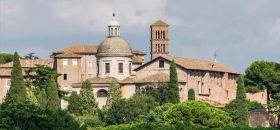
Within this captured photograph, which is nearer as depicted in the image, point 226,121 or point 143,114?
point 226,121

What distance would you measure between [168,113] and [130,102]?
11.1 m

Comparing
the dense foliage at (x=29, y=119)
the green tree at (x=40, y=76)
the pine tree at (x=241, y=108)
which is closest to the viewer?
the dense foliage at (x=29, y=119)

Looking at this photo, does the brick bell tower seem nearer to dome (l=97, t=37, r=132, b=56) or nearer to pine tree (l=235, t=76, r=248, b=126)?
dome (l=97, t=37, r=132, b=56)

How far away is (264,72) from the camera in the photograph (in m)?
130

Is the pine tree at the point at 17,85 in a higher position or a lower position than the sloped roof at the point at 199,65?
lower

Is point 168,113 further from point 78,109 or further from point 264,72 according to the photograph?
point 264,72

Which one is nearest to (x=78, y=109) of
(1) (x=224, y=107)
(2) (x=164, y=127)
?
(1) (x=224, y=107)

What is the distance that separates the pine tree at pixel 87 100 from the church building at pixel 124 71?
2378 mm

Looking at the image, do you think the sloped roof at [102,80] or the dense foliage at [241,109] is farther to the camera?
the sloped roof at [102,80]

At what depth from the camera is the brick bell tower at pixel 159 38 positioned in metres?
136

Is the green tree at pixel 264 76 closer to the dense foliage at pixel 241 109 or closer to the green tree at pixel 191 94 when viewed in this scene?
the green tree at pixel 191 94

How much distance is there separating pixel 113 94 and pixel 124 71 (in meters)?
6.35

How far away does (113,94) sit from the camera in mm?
111688

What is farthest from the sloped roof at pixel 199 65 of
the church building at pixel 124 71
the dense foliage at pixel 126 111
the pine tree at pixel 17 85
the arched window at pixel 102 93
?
the pine tree at pixel 17 85
